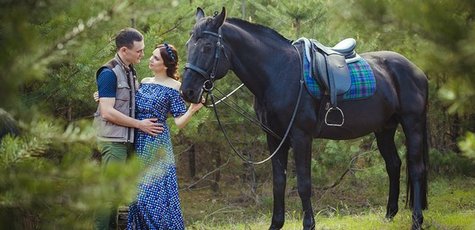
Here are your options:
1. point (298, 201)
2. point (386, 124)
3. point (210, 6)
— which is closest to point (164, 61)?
point (386, 124)

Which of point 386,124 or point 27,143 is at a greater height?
point 27,143

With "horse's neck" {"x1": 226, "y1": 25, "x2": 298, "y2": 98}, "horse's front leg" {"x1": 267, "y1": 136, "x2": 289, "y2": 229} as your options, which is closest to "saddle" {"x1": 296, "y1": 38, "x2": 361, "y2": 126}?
"horse's neck" {"x1": 226, "y1": 25, "x2": 298, "y2": 98}

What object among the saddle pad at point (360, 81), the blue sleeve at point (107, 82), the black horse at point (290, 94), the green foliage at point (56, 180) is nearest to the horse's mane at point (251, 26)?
the black horse at point (290, 94)

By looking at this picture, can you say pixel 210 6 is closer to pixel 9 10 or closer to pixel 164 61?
pixel 164 61

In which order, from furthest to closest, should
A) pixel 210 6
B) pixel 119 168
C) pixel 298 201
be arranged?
pixel 298 201 → pixel 210 6 → pixel 119 168

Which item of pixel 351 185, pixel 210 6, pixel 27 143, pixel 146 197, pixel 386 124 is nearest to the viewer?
pixel 27 143

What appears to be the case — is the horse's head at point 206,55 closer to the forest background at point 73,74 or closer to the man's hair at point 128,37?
the man's hair at point 128,37

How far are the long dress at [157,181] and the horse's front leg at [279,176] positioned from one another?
1.28 meters

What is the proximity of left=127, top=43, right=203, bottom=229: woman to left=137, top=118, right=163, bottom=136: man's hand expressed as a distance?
0.06 m

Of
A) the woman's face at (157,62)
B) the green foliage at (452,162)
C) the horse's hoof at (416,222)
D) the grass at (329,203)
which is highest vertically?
the woman's face at (157,62)

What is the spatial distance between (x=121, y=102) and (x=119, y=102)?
0.01 metres

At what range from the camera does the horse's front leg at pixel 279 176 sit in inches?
225

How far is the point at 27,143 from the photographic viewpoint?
5.00 feet

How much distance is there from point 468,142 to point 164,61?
10.3 feet
